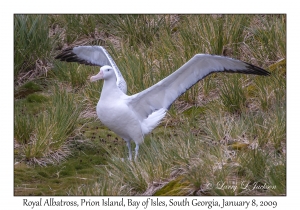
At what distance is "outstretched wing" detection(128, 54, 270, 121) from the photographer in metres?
7.69

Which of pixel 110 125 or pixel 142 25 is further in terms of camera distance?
pixel 142 25

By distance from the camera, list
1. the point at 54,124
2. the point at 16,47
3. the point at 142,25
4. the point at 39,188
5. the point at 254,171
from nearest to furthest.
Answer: the point at 254,171
the point at 39,188
the point at 54,124
the point at 16,47
the point at 142,25

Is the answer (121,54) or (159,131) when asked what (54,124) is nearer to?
(159,131)

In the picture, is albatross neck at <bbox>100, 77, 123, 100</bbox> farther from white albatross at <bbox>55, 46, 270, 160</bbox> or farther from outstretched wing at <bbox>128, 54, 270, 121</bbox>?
outstretched wing at <bbox>128, 54, 270, 121</bbox>

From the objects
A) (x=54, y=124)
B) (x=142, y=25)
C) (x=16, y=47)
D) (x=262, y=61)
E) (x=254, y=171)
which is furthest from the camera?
(x=142, y=25)

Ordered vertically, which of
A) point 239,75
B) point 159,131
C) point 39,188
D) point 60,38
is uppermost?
point 60,38

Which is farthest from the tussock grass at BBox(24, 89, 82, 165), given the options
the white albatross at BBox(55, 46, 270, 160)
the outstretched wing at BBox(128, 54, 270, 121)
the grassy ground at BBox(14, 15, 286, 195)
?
the outstretched wing at BBox(128, 54, 270, 121)

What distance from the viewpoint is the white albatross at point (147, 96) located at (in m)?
7.66

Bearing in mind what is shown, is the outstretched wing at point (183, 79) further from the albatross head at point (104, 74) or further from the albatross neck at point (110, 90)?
the albatross head at point (104, 74)

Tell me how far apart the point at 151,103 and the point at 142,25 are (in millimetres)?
3690

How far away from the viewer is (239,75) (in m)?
9.16

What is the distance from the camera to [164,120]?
904 centimetres

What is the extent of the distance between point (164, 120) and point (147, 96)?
1.17 metres

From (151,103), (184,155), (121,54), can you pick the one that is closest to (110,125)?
(151,103)
